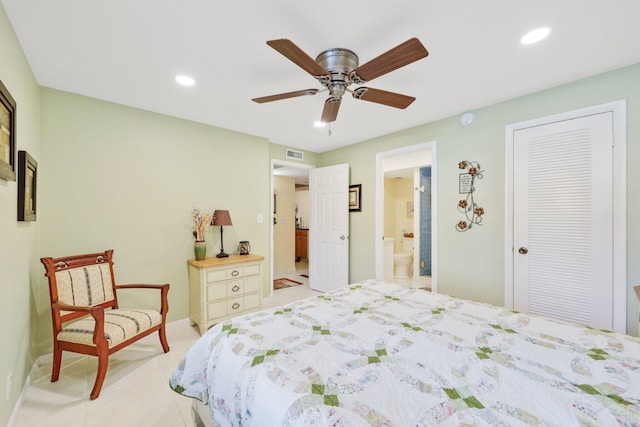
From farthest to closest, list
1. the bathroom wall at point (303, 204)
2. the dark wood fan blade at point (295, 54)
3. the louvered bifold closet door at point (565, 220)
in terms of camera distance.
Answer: the bathroom wall at point (303, 204) < the louvered bifold closet door at point (565, 220) < the dark wood fan blade at point (295, 54)

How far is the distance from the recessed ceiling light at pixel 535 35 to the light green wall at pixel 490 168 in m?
0.96

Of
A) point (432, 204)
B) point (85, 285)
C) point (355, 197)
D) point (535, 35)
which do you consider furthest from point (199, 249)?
point (535, 35)

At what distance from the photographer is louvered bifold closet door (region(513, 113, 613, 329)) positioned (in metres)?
2.13

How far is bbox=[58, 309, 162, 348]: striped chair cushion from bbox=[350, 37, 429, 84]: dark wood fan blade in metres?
2.50

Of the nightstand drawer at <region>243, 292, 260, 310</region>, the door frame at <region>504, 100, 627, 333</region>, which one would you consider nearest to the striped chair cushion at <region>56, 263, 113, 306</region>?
the nightstand drawer at <region>243, 292, 260, 310</region>

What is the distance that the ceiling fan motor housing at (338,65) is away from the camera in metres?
1.76

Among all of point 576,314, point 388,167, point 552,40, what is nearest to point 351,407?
point 552,40

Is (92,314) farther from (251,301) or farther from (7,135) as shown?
(251,301)

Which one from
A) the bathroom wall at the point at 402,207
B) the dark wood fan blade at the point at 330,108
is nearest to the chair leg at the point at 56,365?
the dark wood fan blade at the point at 330,108

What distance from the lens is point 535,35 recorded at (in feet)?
5.41

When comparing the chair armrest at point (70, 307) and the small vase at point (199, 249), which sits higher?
the small vase at point (199, 249)

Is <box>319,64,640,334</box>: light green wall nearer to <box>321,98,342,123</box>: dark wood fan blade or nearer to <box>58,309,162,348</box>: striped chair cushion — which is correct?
<box>321,98,342,123</box>: dark wood fan blade

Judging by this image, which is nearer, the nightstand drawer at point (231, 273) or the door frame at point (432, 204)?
the nightstand drawer at point (231, 273)

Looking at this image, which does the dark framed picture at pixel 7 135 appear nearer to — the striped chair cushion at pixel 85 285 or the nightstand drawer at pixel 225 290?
the striped chair cushion at pixel 85 285
